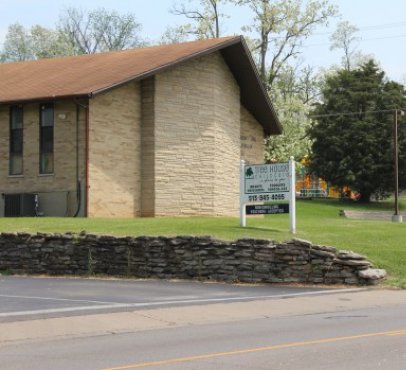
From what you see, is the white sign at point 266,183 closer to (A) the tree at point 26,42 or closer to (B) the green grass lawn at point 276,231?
(B) the green grass lawn at point 276,231

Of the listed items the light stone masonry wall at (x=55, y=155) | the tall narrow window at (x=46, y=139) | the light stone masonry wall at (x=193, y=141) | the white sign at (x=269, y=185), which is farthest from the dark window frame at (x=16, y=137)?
the white sign at (x=269, y=185)

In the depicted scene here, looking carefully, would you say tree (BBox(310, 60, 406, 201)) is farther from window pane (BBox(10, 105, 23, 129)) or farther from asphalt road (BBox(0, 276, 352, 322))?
asphalt road (BBox(0, 276, 352, 322))

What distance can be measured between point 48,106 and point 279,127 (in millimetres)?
13610

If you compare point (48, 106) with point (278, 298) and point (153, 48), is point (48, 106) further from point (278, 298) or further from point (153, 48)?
point (278, 298)

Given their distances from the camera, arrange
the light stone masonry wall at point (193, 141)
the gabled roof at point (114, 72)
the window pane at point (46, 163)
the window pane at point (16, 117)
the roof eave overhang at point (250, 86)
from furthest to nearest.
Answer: the roof eave overhang at point (250, 86) → the light stone masonry wall at point (193, 141) → the window pane at point (16, 117) → the window pane at point (46, 163) → the gabled roof at point (114, 72)

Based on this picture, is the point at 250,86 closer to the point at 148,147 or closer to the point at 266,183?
the point at 148,147

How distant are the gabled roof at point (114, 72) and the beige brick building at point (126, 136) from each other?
0.26ft

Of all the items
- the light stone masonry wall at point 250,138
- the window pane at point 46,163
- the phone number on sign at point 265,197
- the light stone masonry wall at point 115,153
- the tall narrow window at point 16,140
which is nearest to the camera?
the phone number on sign at point 265,197

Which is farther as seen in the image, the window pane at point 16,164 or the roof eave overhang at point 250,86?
the roof eave overhang at point 250,86

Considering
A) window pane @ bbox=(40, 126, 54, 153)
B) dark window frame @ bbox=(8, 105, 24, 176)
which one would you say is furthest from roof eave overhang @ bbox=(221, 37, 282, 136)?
dark window frame @ bbox=(8, 105, 24, 176)

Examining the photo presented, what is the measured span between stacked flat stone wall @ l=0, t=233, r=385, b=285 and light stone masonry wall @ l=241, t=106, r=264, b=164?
57.5 feet

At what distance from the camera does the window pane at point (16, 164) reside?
30.0 meters

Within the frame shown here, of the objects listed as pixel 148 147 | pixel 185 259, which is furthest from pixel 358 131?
pixel 185 259

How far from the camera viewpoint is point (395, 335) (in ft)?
33.9
